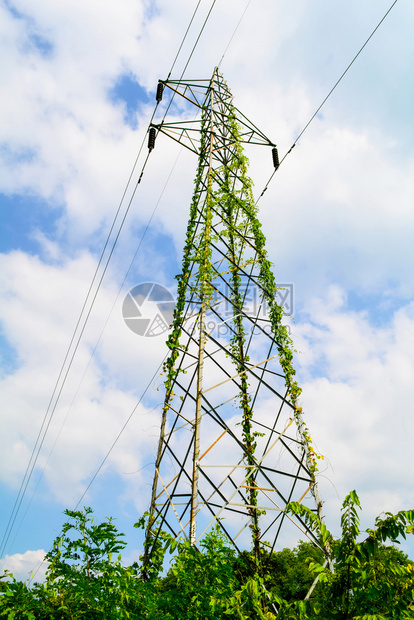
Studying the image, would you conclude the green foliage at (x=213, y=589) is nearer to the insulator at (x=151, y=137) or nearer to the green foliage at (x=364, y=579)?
the green foliage at (x=364, y=579)

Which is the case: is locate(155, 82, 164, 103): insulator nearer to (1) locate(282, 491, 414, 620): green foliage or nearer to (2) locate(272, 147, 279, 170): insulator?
(2) locate(272, 147, 279, 170): insulator

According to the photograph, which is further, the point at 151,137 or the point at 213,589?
the point at 151,137

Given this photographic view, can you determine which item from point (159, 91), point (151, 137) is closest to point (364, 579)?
point (151, 137)

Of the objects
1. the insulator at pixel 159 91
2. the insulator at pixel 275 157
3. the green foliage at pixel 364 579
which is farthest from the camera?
the insulator at pixel 275 157

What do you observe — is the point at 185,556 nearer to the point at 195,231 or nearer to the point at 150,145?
the point at 195,231

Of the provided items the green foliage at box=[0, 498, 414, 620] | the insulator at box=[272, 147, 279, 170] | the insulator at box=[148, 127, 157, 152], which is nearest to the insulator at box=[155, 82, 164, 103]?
the insulator at box=[148, 127, 157, 152]

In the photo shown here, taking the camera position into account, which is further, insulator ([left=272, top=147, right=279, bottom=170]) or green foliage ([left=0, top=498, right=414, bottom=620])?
insulator ([left=272, top=147, right=279, bottom=170])

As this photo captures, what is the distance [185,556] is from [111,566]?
832mm

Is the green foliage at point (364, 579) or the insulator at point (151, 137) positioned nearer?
the green foliage at point (364, 579)

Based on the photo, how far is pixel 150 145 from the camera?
9359 millimetres

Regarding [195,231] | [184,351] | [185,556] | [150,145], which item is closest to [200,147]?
[150,145]

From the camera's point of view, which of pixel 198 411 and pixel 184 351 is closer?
pixel 198 411

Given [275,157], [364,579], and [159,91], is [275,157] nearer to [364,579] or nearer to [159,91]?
[159,91]

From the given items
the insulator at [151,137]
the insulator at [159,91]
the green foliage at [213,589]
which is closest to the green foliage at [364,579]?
the green foliage at [213,589]
